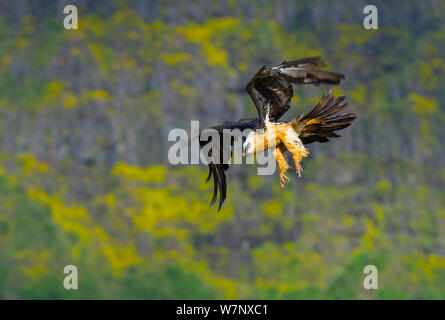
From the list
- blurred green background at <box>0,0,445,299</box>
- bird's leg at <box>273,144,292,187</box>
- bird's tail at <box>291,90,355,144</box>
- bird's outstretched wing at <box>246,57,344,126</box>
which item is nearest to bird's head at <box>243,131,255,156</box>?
bird's outstretched wing at <box>246,57,344,126</box>

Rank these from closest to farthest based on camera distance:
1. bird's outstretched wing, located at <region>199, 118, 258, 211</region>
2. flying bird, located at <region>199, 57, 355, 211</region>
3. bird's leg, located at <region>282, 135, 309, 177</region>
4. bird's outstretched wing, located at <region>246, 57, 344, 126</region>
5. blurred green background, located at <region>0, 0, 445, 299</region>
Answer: bird's outstretched wing, located at <region>246, 57, 344, 126</region> < flying bird, located at <region>199, 57, 355, 211</region> < bird's leg, located at <region>282, 135, 309, 177</region> < bird's outstretched wing, located at <region>199, 118, 258, 211</region> < blurred green background, located at <region>0, 0, 445, 299</region>

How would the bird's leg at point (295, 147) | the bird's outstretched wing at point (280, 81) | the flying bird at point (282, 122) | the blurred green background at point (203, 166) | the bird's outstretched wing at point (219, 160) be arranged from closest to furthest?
the bird's outstretched wing at point (280, 81), the flying bird at point (282, 122), the bird's leg at point (295, 147), the bird's outstretched wing at point (219, 160), the blurred green background at point (203, 166)

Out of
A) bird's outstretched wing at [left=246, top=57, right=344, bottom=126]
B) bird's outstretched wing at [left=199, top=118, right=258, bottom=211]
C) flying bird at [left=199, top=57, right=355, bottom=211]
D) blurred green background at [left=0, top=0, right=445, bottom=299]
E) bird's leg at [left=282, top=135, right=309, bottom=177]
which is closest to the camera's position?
bird's outstretched wing at [left=246, top=57, right=344, bottom=126]

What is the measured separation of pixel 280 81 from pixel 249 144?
74.3 inches

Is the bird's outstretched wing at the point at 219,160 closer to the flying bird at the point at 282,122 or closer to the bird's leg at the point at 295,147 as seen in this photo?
the flying bird at the point at 282,122

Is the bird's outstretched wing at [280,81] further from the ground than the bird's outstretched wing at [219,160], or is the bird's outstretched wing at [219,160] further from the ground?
the bird's outstretched wing at [280,81]

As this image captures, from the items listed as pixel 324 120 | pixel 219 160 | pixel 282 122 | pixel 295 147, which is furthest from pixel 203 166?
pixel 295 147

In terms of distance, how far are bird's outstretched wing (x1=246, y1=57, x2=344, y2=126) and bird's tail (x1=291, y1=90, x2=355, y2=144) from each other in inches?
31.5

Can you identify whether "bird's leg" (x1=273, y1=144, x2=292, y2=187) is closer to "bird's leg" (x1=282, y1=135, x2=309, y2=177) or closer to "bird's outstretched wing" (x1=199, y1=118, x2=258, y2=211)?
"bird's leg" (x1=282, y1=135, x2=309, y2=177)

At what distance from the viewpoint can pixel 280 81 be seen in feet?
72.6

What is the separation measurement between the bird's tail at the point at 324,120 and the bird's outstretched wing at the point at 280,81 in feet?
2.62

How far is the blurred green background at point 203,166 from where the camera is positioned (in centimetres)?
13562

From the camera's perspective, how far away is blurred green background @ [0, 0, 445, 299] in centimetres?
13562

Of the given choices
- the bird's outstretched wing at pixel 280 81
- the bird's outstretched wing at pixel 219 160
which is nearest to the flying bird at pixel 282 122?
the bird's outstretched wing at pixel 280 81
